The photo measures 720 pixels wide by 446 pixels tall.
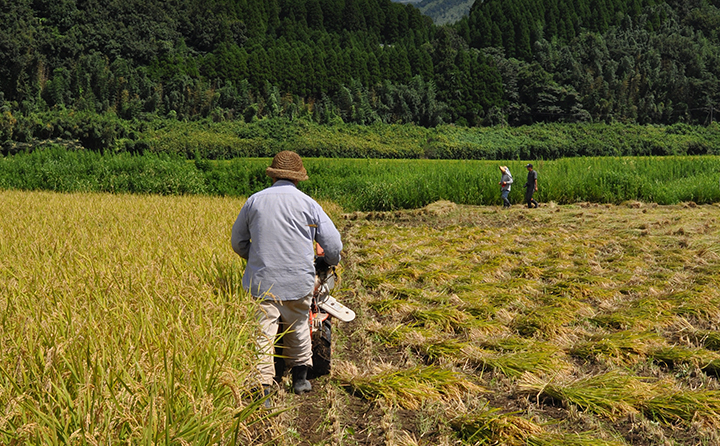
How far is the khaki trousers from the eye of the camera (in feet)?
9.94

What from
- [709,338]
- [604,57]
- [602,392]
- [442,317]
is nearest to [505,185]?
[442,317]

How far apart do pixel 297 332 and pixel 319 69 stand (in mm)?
75389

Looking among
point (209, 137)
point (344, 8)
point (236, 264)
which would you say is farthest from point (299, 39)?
point (236, 264)

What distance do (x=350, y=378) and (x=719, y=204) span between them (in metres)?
14.4

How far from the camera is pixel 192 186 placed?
16.1 m

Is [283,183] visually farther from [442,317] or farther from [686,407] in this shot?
[686,407]

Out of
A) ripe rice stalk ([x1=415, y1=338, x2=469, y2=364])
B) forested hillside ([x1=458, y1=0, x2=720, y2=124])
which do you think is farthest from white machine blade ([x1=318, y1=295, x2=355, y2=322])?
forested hillside ([x1=458, y1=0, x2=720, y2=124])

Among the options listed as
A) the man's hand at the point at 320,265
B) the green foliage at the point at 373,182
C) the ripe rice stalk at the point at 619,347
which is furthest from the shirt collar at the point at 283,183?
the green foliage at the point at 373,182

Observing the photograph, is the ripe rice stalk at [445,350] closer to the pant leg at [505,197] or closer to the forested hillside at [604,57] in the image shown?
the pant leg at [505,197]

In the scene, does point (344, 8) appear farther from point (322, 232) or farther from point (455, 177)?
point (322, 232)

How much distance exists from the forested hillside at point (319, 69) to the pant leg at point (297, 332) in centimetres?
5159

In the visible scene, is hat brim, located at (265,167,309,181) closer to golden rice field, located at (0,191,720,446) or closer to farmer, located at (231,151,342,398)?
farmer, located at (231,151,342,398)

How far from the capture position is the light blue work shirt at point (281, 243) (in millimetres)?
3129

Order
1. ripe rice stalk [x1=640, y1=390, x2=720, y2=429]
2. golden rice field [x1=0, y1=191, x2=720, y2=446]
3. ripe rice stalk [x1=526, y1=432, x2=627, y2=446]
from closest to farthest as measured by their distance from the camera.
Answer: golden rice field [x1=0, y1=191, x2=720, y2=446] → ripe rice stalk [x1=526, y1=432, x2=627, y2=446] → ripe rice stalk [x1=640, y1=390, x2=720, y2=429]
